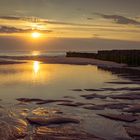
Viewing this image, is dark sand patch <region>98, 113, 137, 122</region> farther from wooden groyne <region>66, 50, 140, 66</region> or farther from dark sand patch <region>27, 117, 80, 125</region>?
wooden groyne <region>66, 50, 140, 66</region>

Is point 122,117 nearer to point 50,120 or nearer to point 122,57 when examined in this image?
point 50,120

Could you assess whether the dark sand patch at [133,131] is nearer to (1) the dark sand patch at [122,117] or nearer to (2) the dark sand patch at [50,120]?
(1) the dark sand patch at [122,117]

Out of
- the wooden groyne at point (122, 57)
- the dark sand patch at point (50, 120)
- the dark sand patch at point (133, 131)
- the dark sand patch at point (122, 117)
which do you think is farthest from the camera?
the wooden groyne at point (122, 57)

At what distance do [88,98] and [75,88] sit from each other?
3410 millimetres

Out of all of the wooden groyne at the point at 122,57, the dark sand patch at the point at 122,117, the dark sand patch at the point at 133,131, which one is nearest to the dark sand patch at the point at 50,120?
the dark sand patch at the point at 122,117

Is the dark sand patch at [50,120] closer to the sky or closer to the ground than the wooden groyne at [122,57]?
closer to the ground

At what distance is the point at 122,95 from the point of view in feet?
53.5

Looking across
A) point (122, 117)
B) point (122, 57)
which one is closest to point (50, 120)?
point (122, 117)

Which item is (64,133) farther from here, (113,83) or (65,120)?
(113,83)

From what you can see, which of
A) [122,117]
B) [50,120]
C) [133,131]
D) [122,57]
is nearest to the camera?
[133,131]

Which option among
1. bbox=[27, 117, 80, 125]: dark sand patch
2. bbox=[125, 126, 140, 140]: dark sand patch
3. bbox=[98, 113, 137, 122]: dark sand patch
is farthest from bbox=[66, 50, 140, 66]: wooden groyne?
bbox=[125, 126, 140, 140]: dark sand patch

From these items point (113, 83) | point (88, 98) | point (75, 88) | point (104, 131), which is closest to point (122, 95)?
point (88, 98)

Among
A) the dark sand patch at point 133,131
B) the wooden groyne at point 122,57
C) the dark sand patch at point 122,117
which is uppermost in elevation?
the wooden groyne at point 122,57

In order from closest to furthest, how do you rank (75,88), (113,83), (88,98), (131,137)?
(131,137), (88,98), (75,88), (113,83)
